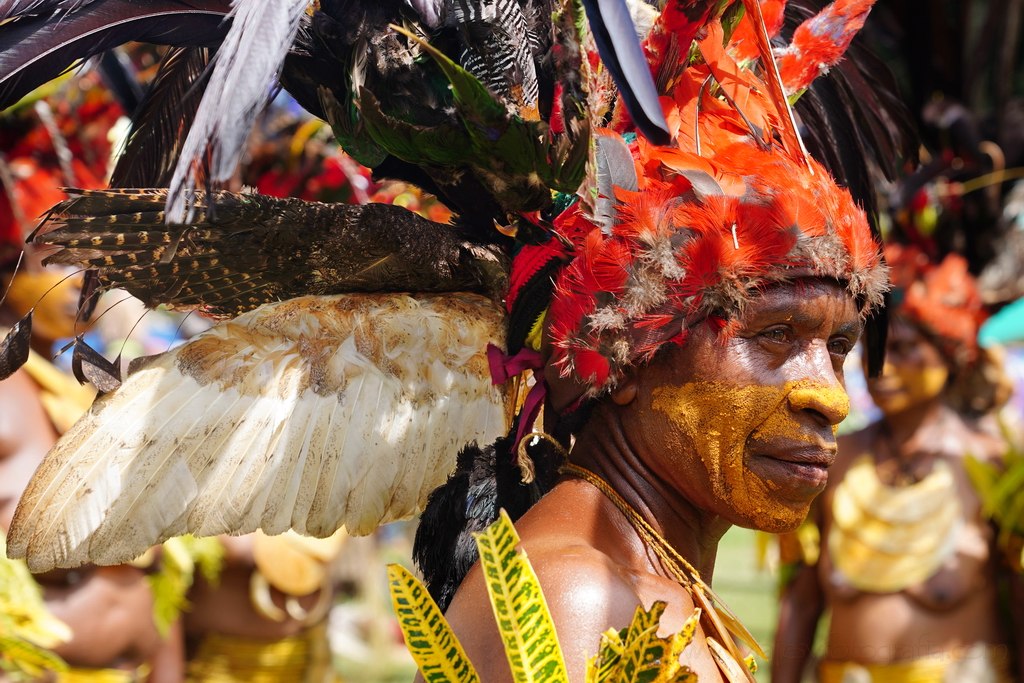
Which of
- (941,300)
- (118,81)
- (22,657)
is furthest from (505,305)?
(941,300)

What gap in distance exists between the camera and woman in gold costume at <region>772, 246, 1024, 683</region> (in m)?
5.76

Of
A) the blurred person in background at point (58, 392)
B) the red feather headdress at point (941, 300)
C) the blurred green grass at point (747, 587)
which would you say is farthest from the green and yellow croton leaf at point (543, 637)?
the blurred green grass at point (747, 587)

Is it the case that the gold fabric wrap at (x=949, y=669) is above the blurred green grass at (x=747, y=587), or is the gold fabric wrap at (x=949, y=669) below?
above

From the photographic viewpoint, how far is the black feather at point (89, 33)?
6.80 feet

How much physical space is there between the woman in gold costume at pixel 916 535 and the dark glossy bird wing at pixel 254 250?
13.9ft

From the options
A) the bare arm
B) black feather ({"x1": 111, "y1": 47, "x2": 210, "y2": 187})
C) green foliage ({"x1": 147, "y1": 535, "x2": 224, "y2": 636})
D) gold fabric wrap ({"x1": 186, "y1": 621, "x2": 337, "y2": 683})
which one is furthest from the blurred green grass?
black feather ({"x1": 111, "y1": 47, "x2": 210, "y2": 187})

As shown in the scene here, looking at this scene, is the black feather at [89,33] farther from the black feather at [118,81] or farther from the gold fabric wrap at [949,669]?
the gold fabric wrap at [949,669]

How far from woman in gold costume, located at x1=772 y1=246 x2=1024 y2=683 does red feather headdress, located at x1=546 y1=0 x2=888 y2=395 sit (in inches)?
164

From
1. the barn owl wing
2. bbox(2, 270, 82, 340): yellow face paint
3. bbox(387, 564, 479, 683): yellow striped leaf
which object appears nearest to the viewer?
bbox(387, 564, 479, 683): yellow striped leaf

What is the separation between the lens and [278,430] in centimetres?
220

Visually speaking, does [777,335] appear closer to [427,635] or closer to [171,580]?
[427,635]

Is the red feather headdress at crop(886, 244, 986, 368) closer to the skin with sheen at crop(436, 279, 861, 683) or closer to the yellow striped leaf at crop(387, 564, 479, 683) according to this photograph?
the skin with sheen at crop(436, 279, 861, 683)

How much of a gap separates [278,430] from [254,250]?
0.36 meters

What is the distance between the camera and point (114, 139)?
5023 millimetres
